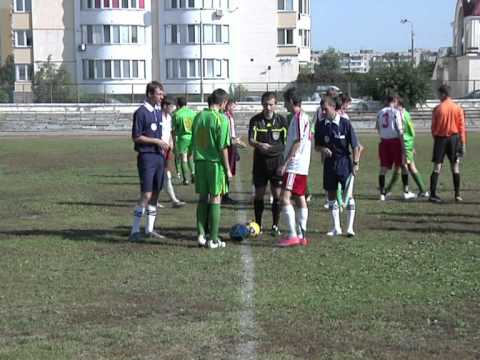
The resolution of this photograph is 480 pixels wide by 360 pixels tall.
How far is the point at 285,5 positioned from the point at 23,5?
1025 inches

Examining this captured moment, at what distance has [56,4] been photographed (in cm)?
7906

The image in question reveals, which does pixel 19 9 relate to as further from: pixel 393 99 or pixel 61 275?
pixel 61 275

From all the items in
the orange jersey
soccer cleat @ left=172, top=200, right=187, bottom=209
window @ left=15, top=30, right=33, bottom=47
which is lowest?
soccer cleat @ left=172, top=200, right=187, bottom=209

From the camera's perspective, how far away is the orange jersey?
14.7 meters

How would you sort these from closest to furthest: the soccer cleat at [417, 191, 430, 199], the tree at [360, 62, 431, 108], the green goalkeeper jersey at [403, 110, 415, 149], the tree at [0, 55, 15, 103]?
the green goalkeeper jersey at [403, 110, 415, 149] → the soccer cleat at [417, 191, 430, 199] → the tree at [360, 62, 431, 108] → the tree at [0, 55, 15, 103]

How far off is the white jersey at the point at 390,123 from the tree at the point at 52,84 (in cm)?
5432

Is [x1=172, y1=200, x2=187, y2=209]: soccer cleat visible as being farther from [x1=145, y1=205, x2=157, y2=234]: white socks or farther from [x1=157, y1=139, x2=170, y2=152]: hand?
[x1=157, y1=139, x2=170, y2=152]: hand

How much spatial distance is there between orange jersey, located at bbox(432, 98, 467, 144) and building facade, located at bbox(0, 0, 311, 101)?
196 feet

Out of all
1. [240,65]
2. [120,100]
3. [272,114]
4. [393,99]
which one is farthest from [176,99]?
[240,65]

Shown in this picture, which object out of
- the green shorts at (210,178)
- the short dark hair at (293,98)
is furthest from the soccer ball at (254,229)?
the short dark hair at (293,98)

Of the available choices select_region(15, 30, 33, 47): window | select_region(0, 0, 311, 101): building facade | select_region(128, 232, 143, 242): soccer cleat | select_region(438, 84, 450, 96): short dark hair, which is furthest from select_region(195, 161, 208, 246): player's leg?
select_region(15, 30, 33, 47): window

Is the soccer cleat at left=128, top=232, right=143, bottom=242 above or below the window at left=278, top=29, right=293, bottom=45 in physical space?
below

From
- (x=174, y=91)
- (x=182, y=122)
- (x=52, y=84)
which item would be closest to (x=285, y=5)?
(x=174, y=91)

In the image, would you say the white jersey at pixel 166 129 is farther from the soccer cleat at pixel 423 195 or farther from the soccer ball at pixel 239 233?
the soccer cleat at pixel 423 195
